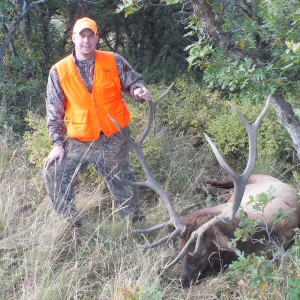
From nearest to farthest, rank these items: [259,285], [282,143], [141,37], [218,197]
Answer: [259,285] < [218,197] < [282,143] < [141,37]

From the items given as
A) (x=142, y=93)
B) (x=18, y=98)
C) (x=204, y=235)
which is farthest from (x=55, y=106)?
(x=18, y=98)

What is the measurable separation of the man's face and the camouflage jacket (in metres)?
0.05

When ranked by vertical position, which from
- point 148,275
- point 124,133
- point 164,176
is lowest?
point 148,275

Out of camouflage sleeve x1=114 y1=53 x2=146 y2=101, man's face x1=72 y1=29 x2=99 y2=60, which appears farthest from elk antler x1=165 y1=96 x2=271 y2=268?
man's face x1=72 y1=29 x2=99 y2=60

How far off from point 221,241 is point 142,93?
4.72 ft

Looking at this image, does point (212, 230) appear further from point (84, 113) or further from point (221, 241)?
point (84, 113)

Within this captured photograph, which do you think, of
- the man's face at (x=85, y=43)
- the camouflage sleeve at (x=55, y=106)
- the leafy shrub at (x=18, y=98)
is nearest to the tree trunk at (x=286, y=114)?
the man's face at (x=85, y=43)

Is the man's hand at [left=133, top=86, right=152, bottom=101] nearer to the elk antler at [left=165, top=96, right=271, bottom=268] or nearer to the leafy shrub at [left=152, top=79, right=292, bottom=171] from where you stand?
the elk antler at [left=165, top=96, right=271, bottom=268]

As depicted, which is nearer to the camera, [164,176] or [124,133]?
[124,133]

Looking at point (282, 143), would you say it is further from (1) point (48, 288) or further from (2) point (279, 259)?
(1) point (48, 288)

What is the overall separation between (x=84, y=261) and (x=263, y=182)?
2468 mm

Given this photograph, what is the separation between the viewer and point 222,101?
753 centimetres

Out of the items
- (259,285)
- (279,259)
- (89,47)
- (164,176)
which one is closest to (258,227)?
(279,259)

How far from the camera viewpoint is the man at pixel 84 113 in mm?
4594
